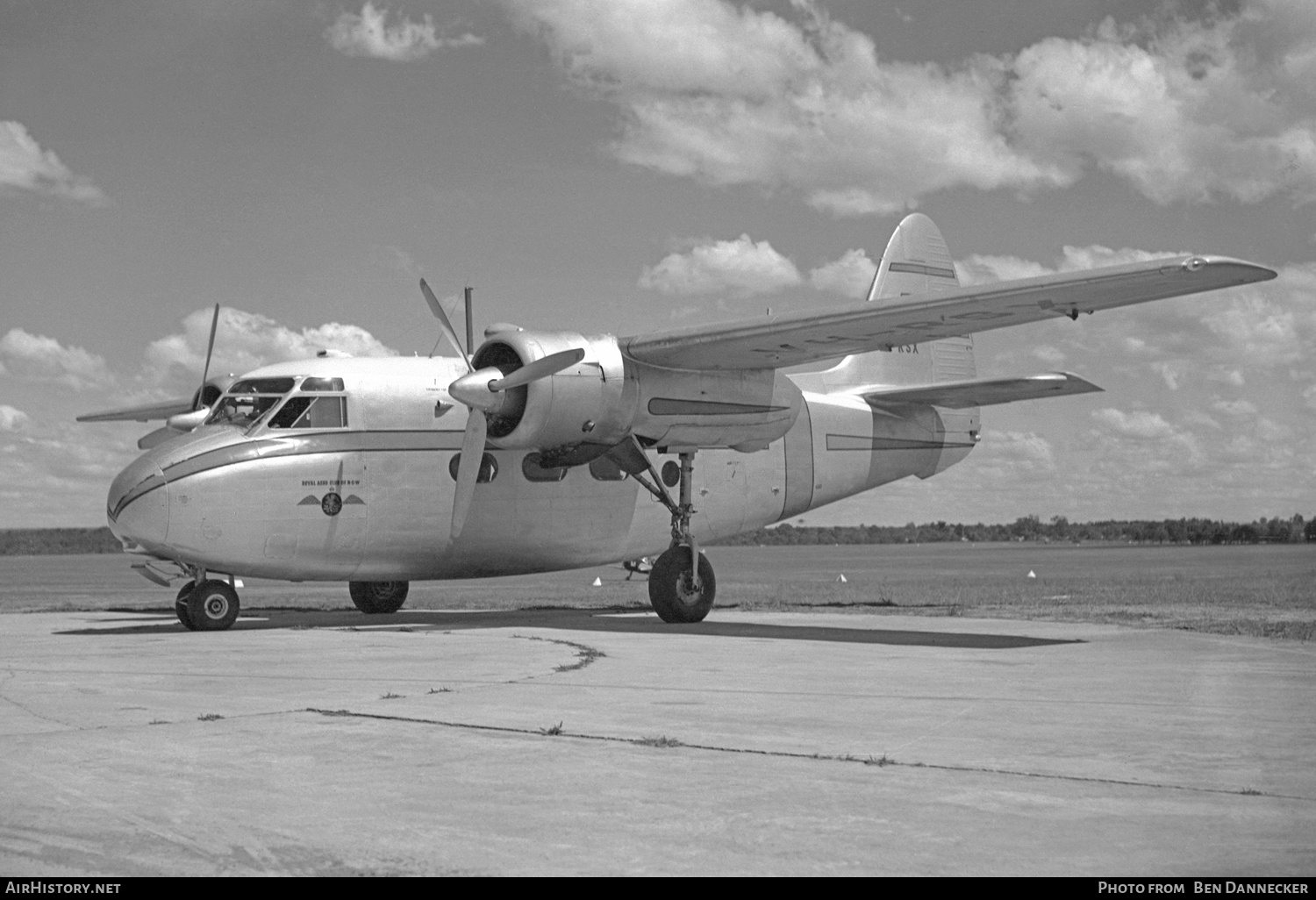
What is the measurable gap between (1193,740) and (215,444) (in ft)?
47.6

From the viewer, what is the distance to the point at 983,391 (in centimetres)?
2391

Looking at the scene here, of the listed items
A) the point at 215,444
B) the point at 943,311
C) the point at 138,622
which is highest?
the point at 943,311

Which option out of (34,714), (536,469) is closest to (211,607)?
(536,469)

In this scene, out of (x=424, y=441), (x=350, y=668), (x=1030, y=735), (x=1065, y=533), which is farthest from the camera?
(x=1065, y=533)

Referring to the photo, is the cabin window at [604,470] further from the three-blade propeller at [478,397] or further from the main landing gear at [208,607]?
the main landing gear at [208,607]

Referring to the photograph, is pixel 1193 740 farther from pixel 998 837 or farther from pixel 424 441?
pixel 424 441

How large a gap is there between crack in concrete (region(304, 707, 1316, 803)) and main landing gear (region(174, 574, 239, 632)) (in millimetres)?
9746

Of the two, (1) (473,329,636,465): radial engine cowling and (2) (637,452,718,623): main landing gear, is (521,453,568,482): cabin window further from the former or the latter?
(1) (473,329,636,465): radial engine cowling

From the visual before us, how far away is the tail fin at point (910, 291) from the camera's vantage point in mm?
26453

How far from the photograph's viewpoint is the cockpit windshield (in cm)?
1983

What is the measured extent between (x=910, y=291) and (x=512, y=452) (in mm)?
9330

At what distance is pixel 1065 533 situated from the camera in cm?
13412

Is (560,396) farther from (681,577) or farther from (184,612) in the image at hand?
(184,612)

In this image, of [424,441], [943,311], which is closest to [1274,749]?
[943,311]
